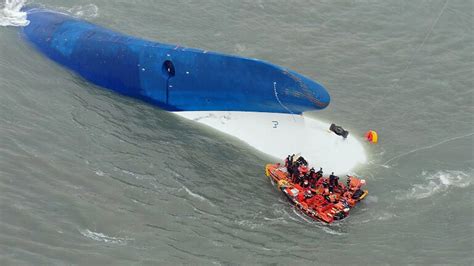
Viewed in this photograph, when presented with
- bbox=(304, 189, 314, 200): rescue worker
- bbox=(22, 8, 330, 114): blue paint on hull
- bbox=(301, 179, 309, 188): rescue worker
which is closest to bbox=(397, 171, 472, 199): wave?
bbox=(304, 189, 314, 200): rescue worker

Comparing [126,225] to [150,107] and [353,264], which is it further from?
[150,107]

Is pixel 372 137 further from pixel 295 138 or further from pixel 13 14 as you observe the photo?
pixel 13 14

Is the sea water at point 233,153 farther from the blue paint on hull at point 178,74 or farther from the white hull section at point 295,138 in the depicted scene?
the blue paint on hull at point 178,74

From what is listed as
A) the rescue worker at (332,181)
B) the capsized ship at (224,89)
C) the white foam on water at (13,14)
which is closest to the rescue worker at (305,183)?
the rescue worker at (332,181)

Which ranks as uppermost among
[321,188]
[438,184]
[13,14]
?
[438,184]

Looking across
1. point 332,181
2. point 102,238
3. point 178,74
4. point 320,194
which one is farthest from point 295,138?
point 102,238
